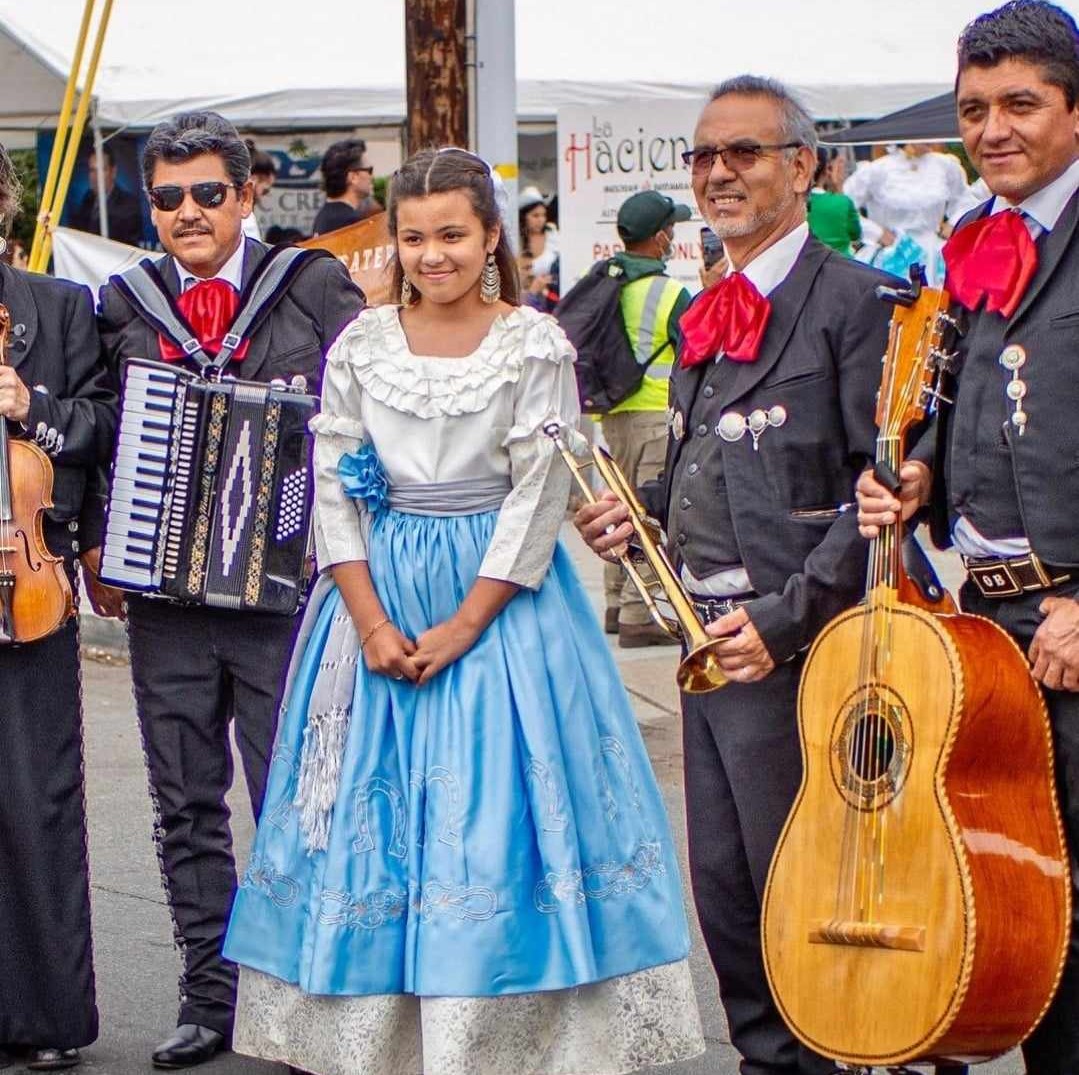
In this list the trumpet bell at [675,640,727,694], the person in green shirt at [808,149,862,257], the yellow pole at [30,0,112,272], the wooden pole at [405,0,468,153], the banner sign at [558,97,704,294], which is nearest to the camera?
the trumpet bell at [675,640,727,694]

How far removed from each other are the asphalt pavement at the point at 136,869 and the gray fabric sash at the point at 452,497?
143cm

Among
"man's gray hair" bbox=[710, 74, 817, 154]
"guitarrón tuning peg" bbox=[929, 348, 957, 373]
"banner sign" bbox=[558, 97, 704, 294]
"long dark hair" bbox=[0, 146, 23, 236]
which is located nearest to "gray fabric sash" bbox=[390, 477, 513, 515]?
"man's gray hair" bbox=[710, 74, 817, 154]

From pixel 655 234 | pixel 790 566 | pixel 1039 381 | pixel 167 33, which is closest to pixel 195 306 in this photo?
pixel 790 566

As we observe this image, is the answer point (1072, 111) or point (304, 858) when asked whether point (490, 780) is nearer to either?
point (304, 858)

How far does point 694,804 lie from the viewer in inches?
160

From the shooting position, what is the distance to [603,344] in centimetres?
946

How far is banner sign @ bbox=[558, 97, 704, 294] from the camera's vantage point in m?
13.9

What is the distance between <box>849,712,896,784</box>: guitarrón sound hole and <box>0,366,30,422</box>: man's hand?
202cm

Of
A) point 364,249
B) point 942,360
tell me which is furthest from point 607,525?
point 364,249

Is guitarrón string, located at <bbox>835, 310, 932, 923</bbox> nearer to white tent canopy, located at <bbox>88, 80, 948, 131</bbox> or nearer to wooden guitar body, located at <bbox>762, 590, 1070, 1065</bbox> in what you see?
wooden guitar body, located at <bbox>762, 590, 1070, 1065</bbox>

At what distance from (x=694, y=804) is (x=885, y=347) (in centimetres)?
101

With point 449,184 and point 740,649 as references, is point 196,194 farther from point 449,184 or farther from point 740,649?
point 740,649

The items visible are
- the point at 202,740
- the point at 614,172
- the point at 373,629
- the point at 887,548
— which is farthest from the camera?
the point at 614,172

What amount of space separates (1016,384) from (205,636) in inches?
83.2
